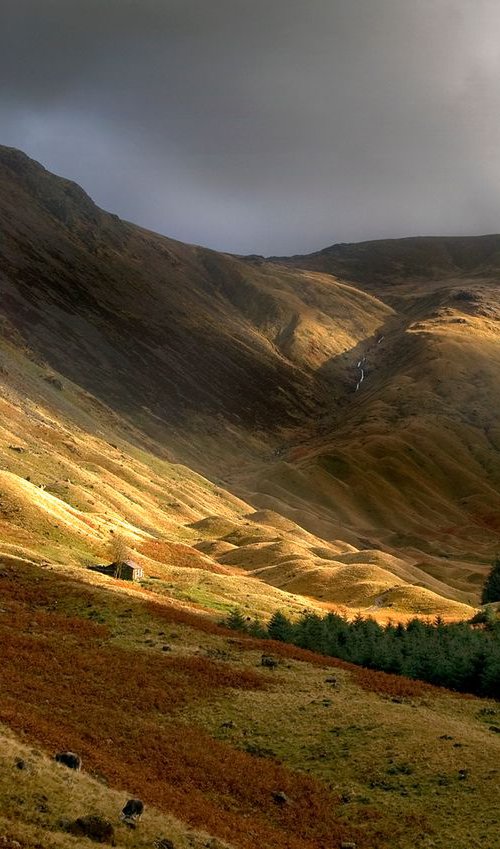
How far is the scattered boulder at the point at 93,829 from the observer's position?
53.3 ft

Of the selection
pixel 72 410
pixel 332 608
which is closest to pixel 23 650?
pixel 332 608

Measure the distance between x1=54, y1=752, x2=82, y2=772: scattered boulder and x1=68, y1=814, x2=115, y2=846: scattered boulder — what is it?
3542 mm

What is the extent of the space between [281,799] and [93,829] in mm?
9300

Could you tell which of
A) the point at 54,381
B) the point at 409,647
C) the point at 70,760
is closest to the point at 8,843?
the point at 70,760

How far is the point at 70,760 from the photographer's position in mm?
20203

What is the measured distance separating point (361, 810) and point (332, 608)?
184 feet

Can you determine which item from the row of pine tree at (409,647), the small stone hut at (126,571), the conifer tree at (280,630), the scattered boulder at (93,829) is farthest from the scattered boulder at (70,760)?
the small stone hut at (126,571)

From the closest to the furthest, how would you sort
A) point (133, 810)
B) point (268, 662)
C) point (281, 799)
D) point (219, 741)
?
point (133, 810) → point (281, 799) → point (219, 741) → point (268, 662)

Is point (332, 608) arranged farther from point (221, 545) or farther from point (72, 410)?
point (72, 410)

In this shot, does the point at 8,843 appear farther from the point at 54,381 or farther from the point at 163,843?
the point at 54,381

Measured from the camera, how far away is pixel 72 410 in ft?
481

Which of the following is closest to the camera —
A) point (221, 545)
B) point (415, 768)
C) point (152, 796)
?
point (152, 796)

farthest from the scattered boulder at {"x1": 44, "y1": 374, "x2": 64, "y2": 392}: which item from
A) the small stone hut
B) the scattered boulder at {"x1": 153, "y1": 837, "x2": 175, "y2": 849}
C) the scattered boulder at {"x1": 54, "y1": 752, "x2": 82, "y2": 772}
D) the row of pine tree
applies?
the scattered boulder at {"x1": 153, "y1": 837, "x2": 175, "y2": 849}

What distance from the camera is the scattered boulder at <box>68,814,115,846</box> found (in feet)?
53.3
